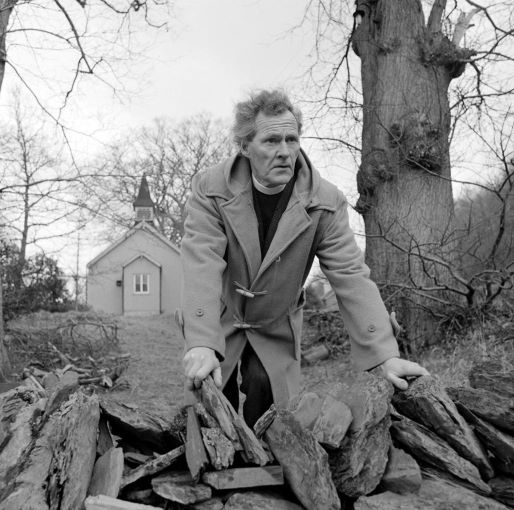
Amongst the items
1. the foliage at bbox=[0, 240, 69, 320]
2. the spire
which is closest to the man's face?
the foliage at bbox=[0, 240, 69, 320]

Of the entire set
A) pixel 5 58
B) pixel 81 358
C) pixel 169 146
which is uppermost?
pixel 169 146

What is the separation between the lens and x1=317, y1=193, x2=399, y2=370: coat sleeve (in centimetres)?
218

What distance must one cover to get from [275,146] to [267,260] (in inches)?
18.7

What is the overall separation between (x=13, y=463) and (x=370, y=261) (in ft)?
17.0

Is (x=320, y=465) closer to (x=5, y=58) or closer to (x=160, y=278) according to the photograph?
(x=5, y=58)

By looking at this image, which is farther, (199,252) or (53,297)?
(53,297)

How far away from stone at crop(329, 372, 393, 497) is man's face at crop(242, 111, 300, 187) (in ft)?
2.88

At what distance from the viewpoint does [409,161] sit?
20.6ft

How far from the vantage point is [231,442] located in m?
1.74

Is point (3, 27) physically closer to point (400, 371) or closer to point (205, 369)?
point (205, 369)

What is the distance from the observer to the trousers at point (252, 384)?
99.3 inches

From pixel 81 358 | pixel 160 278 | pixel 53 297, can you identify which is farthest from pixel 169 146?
pixel 81 358

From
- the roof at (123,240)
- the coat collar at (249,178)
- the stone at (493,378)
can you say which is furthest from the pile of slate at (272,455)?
the roof at (123,240)

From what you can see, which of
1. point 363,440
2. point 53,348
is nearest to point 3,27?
point 53,348
